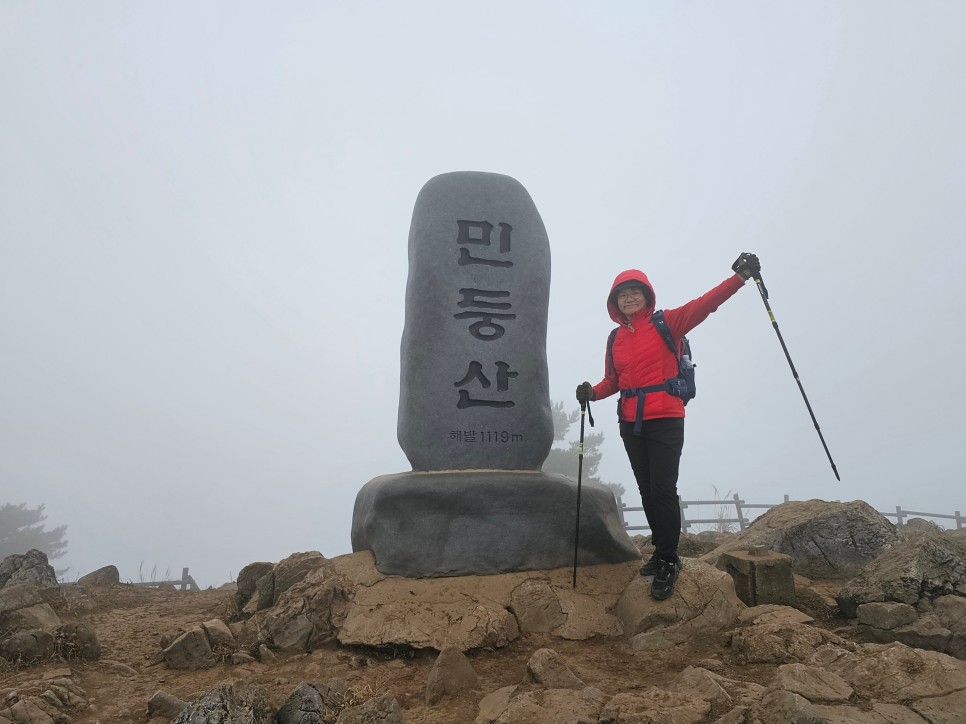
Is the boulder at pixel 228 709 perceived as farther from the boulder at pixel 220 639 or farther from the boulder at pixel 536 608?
the boulder at pixel 536 608

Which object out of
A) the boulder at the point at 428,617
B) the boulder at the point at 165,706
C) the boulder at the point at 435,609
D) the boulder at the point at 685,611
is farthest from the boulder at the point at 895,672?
the boulder at the point at 165,706

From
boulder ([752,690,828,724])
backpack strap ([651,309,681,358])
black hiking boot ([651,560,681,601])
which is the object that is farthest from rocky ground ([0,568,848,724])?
backpack strap ([651,309,681,358])

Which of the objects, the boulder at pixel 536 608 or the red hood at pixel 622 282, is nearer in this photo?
the boulder at pixel 536 608

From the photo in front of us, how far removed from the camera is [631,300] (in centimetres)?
464

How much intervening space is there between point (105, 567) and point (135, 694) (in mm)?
6714

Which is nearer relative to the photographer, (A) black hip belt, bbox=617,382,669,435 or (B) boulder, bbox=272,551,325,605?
(A) black hip belt, bbox=617,382,669,435

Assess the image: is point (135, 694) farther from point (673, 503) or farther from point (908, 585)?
point (908, 585)

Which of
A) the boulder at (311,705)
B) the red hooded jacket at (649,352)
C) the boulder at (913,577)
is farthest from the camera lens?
the red hooded jacket at (649,352)

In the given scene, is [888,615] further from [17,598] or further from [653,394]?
[17,598]

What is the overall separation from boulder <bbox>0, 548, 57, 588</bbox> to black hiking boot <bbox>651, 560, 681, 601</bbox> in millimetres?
6864

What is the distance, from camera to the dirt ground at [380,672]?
303cm

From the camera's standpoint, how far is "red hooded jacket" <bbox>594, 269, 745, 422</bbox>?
4.24 meters

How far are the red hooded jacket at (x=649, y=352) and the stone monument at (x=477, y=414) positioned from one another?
97 centimetres

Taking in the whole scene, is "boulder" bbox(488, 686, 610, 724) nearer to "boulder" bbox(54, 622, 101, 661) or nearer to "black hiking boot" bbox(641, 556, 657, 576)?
"black hiking boot" bbox(641, 556, 657, 576)
